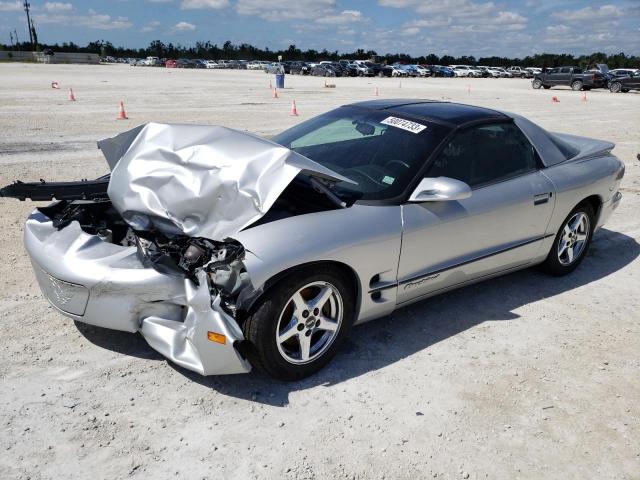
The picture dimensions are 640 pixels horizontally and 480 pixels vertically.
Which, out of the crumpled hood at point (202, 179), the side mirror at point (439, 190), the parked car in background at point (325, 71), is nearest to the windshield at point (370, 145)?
the side mirror at point (439, 190)

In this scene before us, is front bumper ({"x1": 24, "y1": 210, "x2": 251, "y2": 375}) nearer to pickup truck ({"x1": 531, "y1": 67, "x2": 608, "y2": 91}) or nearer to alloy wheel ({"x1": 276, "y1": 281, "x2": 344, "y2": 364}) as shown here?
alloy wheel ({"x1": 276, "y1": 281, "x2": 344, "y2": 364})

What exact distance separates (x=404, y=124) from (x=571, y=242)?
2013mm

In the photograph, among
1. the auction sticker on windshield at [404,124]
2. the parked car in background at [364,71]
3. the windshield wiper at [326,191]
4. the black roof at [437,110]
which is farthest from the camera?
the parked car in background at [364,71]

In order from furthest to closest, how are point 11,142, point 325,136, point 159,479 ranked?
point 11,142
point 325,136
point 159,479

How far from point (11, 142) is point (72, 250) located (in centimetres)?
853

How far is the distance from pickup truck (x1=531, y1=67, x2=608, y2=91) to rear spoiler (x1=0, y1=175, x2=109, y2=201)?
36173 millimetres

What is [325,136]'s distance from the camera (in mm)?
4266

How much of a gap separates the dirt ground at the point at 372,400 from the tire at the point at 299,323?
0.51 ft

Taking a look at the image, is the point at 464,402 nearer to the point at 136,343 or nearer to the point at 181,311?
the point at 181,311

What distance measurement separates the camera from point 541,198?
417 centimetres

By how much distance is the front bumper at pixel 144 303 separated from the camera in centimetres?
276

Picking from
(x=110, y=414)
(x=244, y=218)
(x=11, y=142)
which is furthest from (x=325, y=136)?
(x=11, y=142)

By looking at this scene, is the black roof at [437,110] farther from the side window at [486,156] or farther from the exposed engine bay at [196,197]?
the exposed engine bay at [196,197]

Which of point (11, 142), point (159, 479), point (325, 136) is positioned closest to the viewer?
point (159, 479)
